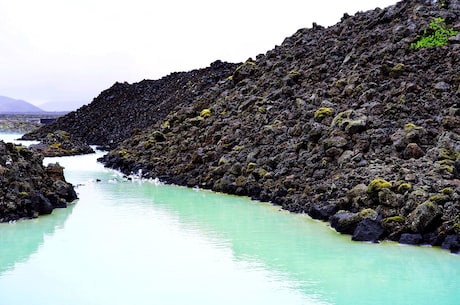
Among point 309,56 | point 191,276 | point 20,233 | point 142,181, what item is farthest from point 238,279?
point 309,56

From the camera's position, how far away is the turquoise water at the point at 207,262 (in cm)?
1178

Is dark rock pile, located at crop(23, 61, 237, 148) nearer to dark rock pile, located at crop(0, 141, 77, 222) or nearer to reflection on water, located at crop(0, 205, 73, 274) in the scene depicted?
dark rock pile, located at crop(0, 141, 77, 222)

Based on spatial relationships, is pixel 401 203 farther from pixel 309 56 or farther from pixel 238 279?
pixel 309 56

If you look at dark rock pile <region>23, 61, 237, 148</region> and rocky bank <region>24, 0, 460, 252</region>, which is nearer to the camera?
rocky bank <region>24, 0, 460, 252</region>

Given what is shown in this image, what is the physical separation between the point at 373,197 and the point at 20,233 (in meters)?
9.65

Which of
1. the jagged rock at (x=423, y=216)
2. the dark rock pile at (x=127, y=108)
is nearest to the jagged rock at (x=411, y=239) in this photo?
the jagged rock at (x=423, y=216)

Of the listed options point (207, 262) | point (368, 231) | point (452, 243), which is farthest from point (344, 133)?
point (207, 262)

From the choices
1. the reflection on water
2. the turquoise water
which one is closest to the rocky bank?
the turquoise water

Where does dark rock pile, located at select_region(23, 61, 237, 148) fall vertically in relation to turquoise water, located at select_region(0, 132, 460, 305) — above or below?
above

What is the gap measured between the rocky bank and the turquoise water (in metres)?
1.09

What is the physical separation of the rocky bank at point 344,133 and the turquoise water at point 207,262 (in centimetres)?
109

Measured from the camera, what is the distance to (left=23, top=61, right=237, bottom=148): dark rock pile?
5925 cm

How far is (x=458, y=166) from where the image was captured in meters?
17.3

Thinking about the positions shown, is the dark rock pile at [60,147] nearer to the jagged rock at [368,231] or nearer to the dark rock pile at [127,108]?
the dark rock pile at [127,108]
